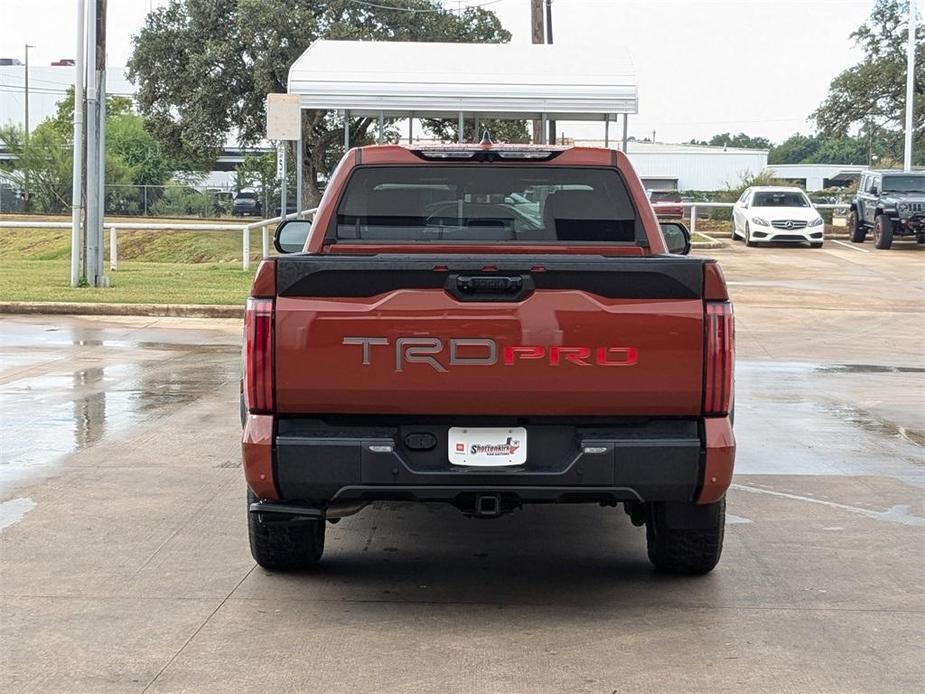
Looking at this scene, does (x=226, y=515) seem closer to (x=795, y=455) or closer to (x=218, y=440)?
(x=218, y=440)

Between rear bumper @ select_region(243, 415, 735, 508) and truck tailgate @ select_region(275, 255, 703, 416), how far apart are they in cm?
17

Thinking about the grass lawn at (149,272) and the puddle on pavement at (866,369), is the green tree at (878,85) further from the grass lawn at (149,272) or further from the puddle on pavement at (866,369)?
the puddle on pavement at (866,369)

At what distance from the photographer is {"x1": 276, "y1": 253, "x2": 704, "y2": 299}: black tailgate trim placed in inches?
217

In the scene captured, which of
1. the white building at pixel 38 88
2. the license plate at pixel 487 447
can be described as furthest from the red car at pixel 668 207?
the white building at pixel 38 88

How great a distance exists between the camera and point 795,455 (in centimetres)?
980

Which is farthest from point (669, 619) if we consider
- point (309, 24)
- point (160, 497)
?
point (309, 24)

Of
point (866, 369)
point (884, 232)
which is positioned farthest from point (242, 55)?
point (866, 369)

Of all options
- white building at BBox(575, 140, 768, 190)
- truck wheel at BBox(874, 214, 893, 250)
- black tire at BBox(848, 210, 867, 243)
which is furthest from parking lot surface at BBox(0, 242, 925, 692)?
white building at BBox(575, 140, 768, 190)

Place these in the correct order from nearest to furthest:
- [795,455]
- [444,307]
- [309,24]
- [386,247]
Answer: [444,307], [386,247], [795,455], [309,24]

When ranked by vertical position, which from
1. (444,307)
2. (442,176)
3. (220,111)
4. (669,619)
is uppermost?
(220,111)

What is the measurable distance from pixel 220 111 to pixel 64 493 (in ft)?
139

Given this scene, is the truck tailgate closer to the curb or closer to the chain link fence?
the curb

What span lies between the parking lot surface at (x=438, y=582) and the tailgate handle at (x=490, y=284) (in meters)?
1.34

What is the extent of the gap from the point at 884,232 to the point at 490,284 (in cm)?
3019
